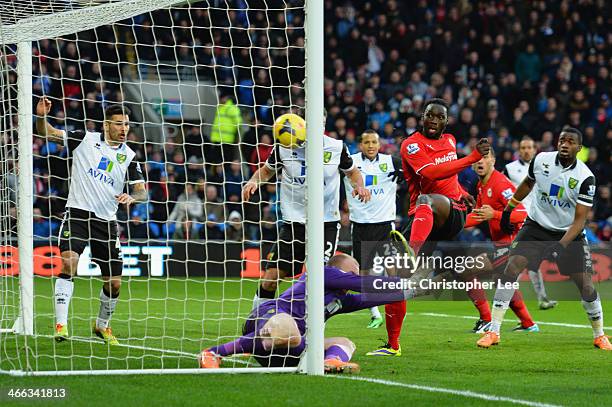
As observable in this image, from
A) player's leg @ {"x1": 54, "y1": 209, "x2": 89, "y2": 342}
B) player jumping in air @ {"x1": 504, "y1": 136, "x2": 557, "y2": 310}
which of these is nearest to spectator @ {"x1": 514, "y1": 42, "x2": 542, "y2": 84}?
player jumping in air @ {"x1": 504, "y1": 136, "x2": 557, "y2": 310}

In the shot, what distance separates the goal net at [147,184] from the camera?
335 inches

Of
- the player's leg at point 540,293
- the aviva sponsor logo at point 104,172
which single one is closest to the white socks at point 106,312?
the aviva sponsor logo at point 104,172

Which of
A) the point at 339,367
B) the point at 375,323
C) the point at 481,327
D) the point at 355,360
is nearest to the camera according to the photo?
the point at 339,367

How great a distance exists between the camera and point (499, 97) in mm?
24000

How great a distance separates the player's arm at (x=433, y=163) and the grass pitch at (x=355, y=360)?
1.57 meters

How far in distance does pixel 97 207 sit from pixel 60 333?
48.3 inches

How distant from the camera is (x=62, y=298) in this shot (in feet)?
31.6

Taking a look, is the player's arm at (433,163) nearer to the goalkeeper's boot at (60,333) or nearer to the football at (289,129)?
the football at (289,129)

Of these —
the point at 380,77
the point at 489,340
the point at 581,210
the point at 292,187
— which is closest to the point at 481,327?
the point at 489,340

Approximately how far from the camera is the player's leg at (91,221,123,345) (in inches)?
378

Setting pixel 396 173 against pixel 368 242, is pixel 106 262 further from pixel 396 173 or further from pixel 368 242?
pixel 396 173

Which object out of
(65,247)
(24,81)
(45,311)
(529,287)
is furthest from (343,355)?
(529,287)

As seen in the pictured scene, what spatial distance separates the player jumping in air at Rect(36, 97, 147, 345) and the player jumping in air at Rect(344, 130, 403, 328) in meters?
4.60

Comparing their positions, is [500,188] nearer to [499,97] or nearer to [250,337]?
[250,337]
